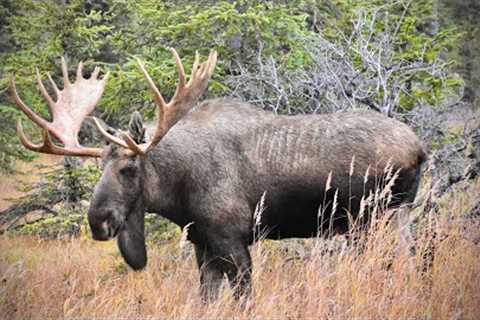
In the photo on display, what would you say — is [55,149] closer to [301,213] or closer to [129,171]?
[129,171]

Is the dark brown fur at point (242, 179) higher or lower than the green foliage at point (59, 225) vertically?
higher

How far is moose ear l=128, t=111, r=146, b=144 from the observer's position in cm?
488

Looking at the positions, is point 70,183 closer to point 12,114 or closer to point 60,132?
point 12,114

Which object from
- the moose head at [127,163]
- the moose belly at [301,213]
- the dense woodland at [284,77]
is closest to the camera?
the moose head at [127,163]

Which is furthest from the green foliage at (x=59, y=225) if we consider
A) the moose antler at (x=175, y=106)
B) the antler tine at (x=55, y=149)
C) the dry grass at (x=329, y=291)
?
the moose antler at (x=175, y=106)

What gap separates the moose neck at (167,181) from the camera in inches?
198

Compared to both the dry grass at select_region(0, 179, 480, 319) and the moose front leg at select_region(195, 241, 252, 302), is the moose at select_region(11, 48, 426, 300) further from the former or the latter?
the dry grass at select_region(0, 179, 480, 319)

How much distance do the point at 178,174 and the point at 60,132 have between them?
105 centimetres

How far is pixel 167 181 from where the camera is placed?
16.5 ft

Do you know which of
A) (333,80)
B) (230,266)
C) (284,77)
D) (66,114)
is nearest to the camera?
(230,266)

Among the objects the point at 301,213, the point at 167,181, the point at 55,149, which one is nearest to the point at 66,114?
the point at 55,149

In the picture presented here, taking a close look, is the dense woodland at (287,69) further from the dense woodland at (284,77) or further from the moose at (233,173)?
the moose at (233,173)

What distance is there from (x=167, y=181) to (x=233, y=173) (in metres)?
0.51

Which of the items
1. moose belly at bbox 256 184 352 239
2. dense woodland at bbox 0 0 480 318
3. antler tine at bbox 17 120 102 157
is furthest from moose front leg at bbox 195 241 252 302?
antler tine at bbox 17 120 102 157
